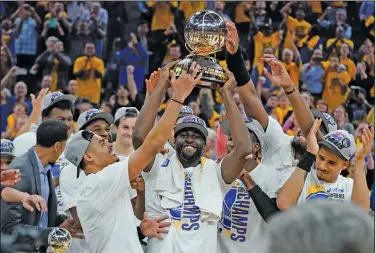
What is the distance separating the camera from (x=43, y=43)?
15.8 m

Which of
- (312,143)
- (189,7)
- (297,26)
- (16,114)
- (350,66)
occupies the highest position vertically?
(312,143)

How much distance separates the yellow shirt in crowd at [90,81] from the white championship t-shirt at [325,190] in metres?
9.35

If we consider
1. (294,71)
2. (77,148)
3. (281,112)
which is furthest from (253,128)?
(294,71)

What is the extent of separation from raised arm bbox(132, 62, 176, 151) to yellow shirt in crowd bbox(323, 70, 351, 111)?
986 cm

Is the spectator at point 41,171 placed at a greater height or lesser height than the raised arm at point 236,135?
lesser

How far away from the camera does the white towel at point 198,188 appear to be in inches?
207

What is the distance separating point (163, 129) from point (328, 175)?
1.33 metres

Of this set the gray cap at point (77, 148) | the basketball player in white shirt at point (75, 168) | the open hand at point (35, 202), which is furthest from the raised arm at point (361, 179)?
the open hand at point (35, 202)

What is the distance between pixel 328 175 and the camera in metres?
5.53

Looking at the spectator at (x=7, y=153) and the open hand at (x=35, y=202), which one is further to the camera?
the spectator at (x=7, y=153)

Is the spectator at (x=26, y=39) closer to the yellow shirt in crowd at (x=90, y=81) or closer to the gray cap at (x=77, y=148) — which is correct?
the yellow shirt in crowd at (x=90, y=81)

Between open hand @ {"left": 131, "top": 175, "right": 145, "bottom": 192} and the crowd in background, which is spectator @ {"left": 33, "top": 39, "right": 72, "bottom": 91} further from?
open hand @ {"left": 131, "top": 175, "right": 145, "bottom": 192}

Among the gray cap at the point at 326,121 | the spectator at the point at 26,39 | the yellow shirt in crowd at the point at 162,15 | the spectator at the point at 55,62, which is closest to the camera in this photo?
the gray cap at the point at 326,121

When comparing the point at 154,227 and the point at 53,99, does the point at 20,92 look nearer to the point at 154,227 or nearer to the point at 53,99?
the point at 53,99
